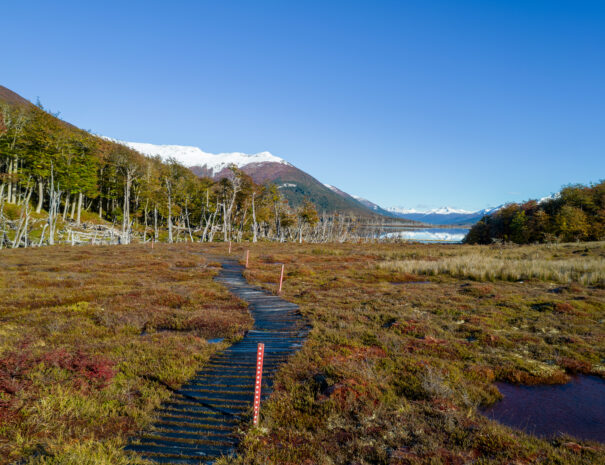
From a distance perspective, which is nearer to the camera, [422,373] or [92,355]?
[422,373]

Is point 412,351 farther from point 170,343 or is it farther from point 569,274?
point 569,274

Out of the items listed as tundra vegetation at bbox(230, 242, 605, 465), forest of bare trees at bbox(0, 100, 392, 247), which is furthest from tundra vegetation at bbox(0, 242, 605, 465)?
forest of bare trees at bbox(0, 100, 392, 247)

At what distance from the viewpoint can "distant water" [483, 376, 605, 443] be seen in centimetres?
589

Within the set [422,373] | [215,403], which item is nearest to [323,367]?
[422,373]

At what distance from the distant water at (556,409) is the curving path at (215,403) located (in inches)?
211

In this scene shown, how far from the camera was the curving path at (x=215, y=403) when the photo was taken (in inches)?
202

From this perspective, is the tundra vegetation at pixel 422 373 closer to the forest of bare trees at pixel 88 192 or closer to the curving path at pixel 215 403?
the curving path at pixel 215 403

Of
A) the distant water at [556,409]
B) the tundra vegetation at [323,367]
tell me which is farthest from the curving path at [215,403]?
the distant water at [556,409]

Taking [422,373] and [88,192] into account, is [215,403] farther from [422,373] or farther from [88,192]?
[88,192]

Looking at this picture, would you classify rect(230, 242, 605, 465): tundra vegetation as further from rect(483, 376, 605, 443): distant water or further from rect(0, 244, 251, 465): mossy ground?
rect(0, 244, 251, 465): mossy ground

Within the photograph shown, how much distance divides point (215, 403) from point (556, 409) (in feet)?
25.0

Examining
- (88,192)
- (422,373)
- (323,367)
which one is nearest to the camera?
(422,373)

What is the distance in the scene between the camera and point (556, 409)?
659 cm

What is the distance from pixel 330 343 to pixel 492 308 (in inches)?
377
